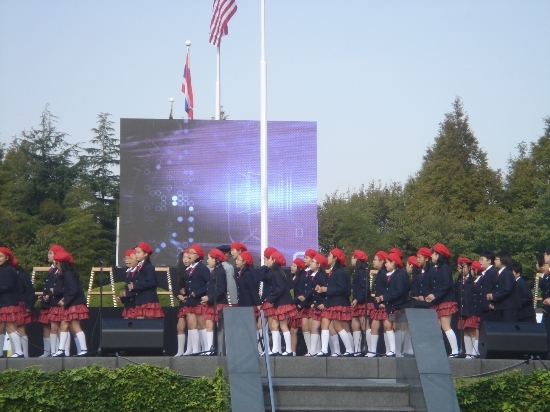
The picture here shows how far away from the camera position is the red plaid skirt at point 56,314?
561 inches

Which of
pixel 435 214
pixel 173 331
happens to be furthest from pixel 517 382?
pixel 435 214

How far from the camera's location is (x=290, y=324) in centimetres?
1530

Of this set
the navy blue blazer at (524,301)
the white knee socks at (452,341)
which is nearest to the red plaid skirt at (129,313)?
the white knee socks at (452,341)

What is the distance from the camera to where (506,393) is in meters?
11.3

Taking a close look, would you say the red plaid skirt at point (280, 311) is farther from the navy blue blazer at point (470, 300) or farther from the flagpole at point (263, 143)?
the flagpole at point (263, 143)

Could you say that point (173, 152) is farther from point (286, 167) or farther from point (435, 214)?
point (435, 214)

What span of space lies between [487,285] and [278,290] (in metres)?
3.37

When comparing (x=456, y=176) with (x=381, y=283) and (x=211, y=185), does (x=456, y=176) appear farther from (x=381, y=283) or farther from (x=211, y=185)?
(x=381, y=283)

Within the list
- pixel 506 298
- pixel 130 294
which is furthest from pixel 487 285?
pixel 130 294

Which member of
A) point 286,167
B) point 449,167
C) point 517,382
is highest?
point 449,167

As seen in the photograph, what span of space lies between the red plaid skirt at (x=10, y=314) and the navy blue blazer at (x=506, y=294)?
756 centimetres

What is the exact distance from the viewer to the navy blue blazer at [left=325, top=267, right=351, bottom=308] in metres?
14.9

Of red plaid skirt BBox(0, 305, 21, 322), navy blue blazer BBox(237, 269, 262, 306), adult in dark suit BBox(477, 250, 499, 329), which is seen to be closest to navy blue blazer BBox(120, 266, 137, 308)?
red plaid skirt BBox(0, 305, 21, 322)

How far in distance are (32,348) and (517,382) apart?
8.38 meters
